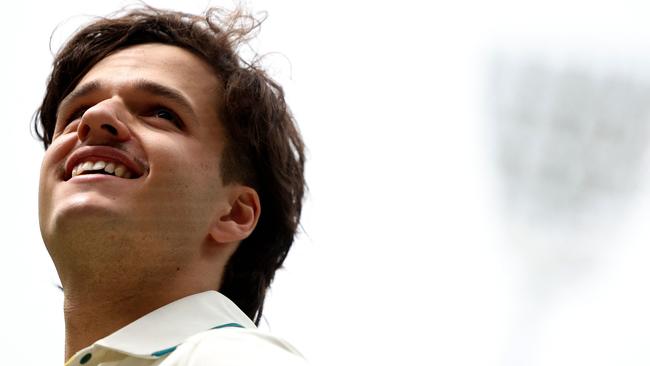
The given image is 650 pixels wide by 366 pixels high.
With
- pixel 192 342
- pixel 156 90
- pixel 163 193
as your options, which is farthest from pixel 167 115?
pixel 192 342

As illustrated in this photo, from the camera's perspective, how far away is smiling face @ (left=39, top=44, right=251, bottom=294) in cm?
107

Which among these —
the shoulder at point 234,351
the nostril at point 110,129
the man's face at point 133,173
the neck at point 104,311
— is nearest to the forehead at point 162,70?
the man's face at point 133,173

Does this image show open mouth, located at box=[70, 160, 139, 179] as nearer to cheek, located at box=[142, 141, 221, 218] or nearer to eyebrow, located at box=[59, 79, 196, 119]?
cheek, located at box=[142, 141, 221, 218]

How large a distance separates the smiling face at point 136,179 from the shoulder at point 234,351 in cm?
29

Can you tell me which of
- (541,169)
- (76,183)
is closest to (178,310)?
(76,183)

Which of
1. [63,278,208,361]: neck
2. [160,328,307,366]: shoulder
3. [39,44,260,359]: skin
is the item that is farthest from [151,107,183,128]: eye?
[160,328,307,366]: shoulder

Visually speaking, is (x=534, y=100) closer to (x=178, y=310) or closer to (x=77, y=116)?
(x=178, y=310)

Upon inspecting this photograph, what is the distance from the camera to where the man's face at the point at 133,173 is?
3.51 ft

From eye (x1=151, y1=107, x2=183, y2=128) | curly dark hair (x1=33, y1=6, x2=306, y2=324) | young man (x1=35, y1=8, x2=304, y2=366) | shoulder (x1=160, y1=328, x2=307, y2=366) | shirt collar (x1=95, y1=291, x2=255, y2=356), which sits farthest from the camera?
curly dark hair (x1=33, y1=6, x2=306, y2=324)

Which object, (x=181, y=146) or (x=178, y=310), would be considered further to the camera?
(x=181, y=146)

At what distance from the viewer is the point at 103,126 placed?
113 centimetres

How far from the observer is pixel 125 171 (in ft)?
3.64

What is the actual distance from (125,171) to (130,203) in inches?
2.1

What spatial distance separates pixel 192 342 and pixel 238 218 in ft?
1.48
